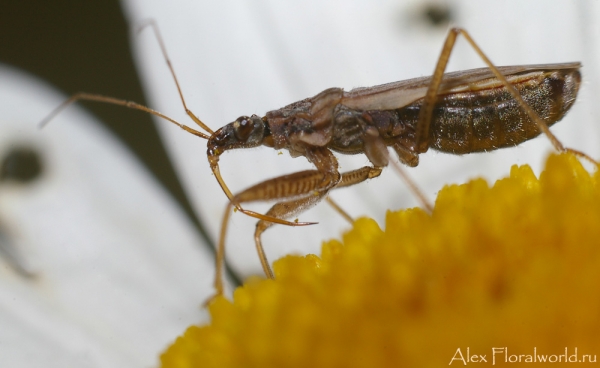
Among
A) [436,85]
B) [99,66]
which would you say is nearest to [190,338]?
[436,85]

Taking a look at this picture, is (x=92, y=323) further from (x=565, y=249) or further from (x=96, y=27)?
(x=565, y=249)

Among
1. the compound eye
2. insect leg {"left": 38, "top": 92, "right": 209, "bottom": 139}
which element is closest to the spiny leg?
the compound eye

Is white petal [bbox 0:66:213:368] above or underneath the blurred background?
underneath

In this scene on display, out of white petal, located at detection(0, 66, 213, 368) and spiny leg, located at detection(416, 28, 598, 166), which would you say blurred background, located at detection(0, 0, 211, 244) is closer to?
white petal, located at detection(0, 66, 213, 368)

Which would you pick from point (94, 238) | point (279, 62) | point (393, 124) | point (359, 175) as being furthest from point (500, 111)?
point (94, 238)

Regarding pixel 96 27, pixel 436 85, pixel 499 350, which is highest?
pixel 96 27

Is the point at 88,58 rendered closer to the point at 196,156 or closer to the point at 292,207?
the point at 196,156
